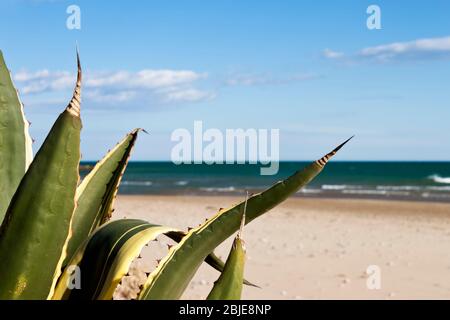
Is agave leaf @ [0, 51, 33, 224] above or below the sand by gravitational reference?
above

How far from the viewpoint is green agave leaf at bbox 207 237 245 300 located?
1163mm

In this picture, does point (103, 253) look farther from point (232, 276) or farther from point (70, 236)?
point (232, 276)

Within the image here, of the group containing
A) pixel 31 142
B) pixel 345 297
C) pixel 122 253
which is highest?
pixel 31 142

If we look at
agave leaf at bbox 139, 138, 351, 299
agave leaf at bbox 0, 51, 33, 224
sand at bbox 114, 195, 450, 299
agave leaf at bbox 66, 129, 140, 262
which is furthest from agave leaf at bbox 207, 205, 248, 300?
sand at bbox 114, 195, 450, 299

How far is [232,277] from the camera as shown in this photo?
1172 millimetres

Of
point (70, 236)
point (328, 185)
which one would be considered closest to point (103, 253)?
point (70, 236)

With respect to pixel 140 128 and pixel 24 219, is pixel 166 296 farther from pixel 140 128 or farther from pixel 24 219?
pixel 140 128

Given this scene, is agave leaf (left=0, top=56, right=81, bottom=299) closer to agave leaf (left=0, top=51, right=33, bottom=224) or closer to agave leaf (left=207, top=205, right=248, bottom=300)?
agave leaf (left=207, top=205, right=248, bottom=300)

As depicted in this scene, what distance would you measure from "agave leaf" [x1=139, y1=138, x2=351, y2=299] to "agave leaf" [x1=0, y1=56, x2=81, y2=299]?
0.21 metres

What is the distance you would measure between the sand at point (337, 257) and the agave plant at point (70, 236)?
3.94 m

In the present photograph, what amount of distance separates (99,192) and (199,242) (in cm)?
49
